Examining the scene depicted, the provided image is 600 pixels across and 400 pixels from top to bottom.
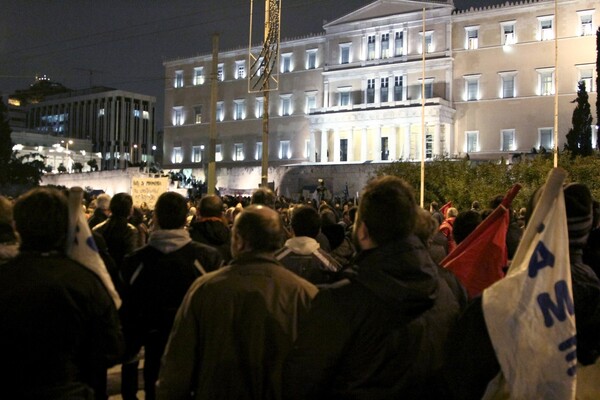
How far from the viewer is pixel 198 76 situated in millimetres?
68812

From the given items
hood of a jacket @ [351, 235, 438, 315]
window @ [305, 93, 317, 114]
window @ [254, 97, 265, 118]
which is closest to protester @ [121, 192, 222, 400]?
hood of a jacket @ [351, 235, 438, 315]

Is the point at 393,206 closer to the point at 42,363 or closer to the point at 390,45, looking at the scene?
the point at 42,363

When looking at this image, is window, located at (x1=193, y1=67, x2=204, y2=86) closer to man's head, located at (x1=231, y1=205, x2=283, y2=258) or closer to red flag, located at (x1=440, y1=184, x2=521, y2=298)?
red flag, located at (x1=440, y1=184, x2=521, y2=298)

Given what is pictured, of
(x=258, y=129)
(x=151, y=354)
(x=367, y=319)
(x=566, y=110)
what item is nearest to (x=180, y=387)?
(x=367, y=319)

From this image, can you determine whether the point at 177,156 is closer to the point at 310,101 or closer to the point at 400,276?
the point at 310,101

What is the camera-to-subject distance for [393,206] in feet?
8.75

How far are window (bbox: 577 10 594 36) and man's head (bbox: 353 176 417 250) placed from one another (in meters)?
49.7

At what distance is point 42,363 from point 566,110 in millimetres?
49620

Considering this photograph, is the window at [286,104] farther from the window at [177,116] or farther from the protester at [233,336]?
the protester at [233,336]

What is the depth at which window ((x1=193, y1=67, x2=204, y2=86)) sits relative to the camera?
6856 centimetres

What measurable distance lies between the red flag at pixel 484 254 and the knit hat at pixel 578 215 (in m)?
0.98

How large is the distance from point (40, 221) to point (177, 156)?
2744 inches

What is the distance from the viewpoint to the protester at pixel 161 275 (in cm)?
458

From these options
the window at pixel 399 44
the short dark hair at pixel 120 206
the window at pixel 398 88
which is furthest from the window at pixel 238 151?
the short dark hair at pixel 120 206
